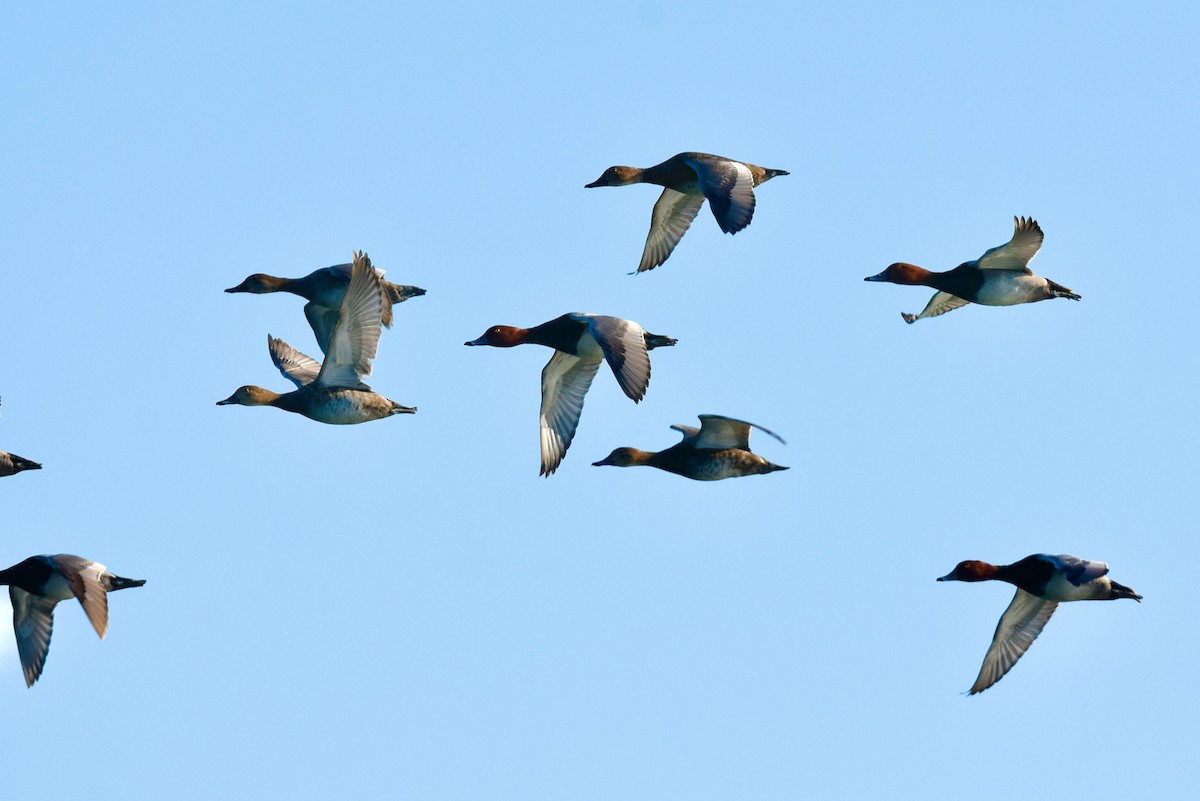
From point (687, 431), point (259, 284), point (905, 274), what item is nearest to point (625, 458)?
point (687, 431)

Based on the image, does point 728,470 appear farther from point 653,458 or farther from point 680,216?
point 680,216

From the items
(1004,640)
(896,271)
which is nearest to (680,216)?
(896,271)

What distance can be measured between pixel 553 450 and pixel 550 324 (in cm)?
158

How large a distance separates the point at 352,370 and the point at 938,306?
8.16 m

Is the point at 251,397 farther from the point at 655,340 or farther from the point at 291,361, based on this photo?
the point at 655,340

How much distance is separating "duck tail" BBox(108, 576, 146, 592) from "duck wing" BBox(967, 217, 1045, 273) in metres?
11.2

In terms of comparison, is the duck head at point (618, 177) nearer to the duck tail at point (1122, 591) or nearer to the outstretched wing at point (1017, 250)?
the outstretched wing at point (1017, 250)

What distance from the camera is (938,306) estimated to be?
25.9 metres

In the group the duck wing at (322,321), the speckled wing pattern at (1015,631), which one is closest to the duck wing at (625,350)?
the duck wing at (322,321)

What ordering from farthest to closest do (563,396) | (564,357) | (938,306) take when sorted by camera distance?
(938,306) < (563,396) < (564,357)

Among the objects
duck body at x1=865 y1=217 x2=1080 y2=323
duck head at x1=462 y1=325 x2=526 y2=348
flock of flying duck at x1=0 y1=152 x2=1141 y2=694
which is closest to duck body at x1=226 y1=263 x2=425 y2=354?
flock of flying duck at x1=0 y1=152 x2=1141 y2=694

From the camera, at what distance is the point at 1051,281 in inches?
967

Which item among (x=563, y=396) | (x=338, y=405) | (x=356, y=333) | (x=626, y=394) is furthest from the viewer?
(x=563, y=396)

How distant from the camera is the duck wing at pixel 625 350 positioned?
2159 cm
